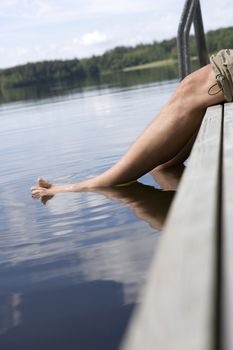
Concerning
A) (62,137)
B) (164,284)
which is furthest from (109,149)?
(164,284)

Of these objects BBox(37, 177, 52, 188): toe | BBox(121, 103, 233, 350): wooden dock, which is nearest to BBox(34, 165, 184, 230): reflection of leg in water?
BBox(37, 177, 52, 188): toe

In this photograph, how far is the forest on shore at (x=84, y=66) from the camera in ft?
227

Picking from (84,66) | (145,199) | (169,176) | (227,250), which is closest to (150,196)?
(145,199)

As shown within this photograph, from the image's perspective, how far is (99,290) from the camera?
1441mm

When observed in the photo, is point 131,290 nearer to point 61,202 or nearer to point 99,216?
point 99,216

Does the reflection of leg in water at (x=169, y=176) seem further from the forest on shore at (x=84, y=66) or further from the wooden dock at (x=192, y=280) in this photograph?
the forest on shore at (x=84, y=66)

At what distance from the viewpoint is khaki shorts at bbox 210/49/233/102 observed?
215 centimetres

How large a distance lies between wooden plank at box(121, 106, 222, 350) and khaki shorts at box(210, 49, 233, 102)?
139cm

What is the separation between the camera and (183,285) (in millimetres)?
504

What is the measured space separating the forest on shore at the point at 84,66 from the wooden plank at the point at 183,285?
61573mm

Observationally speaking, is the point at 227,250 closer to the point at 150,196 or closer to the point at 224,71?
the point at 224,71

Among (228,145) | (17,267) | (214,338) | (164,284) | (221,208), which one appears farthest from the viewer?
(17,267)

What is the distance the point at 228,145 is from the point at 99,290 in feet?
1.74

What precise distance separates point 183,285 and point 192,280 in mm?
15
